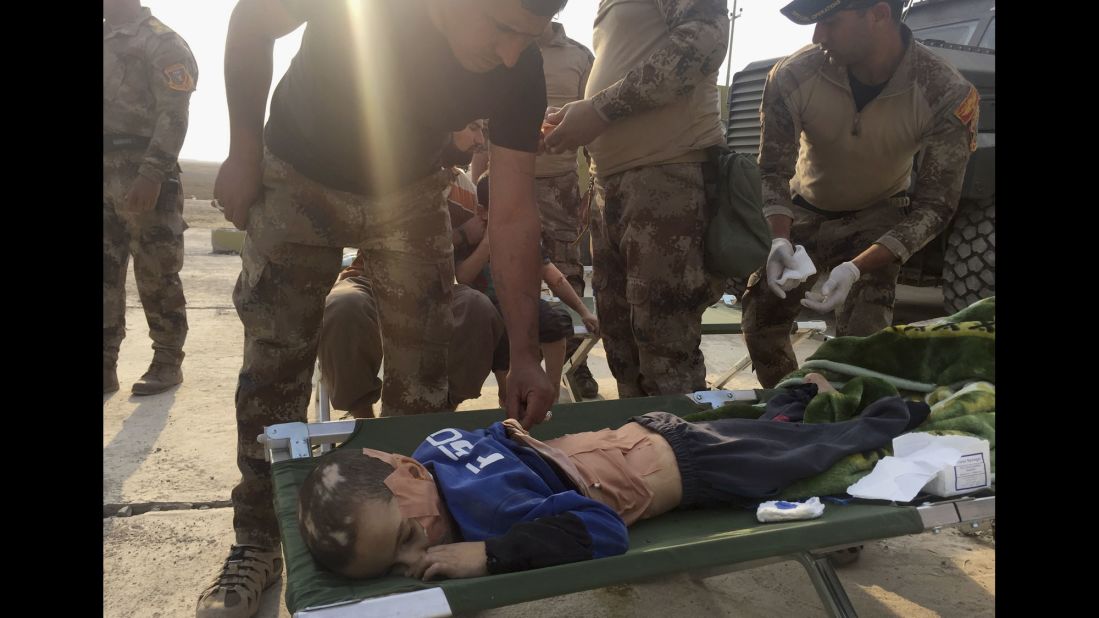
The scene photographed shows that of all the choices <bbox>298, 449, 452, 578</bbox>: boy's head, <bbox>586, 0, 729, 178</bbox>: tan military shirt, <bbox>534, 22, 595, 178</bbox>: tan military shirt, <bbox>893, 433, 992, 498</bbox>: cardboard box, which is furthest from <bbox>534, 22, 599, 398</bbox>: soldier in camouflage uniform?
<bbox>298, 449, 452, 578</bbox>: boy's head

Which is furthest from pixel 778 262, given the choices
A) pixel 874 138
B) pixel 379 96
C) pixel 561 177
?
pixel 379 96

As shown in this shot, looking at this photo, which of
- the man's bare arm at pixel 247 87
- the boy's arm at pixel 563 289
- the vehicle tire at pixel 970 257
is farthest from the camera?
the vehicle tire at pixel 970 257

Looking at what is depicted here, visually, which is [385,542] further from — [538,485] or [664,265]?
[664,265]

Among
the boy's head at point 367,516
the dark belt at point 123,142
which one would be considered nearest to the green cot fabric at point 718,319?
the boy's head at point 367,516

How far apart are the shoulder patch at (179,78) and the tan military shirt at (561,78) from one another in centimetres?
186

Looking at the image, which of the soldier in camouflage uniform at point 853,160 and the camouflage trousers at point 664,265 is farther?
the soldier in camouflage uniform at point 853,160

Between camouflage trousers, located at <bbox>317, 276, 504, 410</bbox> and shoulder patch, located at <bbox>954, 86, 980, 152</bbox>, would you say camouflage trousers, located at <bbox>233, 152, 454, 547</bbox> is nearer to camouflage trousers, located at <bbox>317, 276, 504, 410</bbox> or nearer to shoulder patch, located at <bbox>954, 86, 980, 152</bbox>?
camouflage trousers, located at <bbox>317, 276, 504, 410</bbox>

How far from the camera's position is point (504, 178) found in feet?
6.76

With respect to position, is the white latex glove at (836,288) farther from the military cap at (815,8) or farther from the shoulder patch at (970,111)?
the military cap at (815,8)

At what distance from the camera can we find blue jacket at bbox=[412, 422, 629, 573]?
146 cm

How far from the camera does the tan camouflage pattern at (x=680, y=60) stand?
7.48ft

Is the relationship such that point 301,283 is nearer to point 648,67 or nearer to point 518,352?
point 518,352

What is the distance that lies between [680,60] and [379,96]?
90cm
